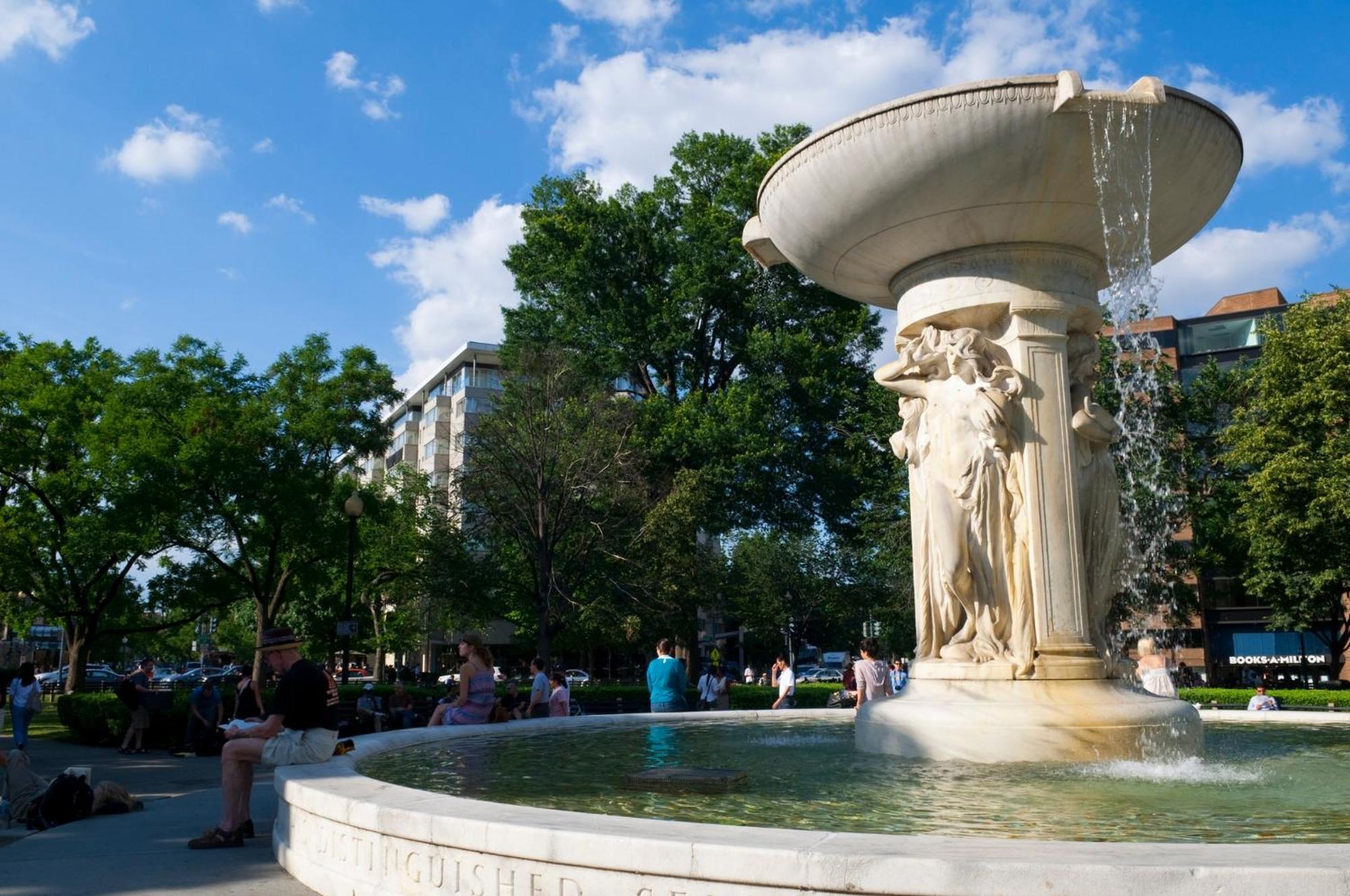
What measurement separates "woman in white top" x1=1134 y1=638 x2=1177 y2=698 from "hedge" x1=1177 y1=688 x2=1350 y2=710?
34.7 ft

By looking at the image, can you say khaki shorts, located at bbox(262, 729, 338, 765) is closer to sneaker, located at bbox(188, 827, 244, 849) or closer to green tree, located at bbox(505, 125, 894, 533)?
sneaker, located at bbox(188, 827, 244, 849)

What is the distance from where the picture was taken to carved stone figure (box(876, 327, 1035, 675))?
27.7 feet

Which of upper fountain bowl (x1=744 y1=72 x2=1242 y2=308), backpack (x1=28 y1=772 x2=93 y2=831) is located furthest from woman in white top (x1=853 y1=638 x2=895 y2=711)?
backpack (x1=28 y1=772 x2=93 y2=831)

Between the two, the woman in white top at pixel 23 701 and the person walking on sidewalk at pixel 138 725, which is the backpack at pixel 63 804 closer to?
the woman in white top at pixel 23 701

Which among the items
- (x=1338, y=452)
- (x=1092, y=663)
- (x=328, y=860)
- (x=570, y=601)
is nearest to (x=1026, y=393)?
(x=1092, y=663)

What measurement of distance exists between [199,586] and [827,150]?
27.2 meters

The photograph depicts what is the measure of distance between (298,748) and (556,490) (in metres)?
23.1

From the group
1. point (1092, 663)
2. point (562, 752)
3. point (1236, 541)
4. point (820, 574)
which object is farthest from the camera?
point (820, 574)

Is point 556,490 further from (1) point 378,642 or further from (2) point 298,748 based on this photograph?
(2) point 298,748

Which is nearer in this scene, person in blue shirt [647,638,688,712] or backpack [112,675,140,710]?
person in blue shirt [647,638,688,712]

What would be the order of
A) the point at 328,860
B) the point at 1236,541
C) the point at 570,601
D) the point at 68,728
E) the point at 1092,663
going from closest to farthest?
the point at 328,860 < the point at 1092,663 < the point at 68,728 < the point at 570,601 < the point at 1236,541

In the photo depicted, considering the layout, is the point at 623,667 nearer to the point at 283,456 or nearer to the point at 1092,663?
the point at 283,456

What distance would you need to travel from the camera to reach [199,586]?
3027 centimetres

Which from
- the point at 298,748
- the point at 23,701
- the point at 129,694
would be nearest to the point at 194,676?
the point at 129,694
